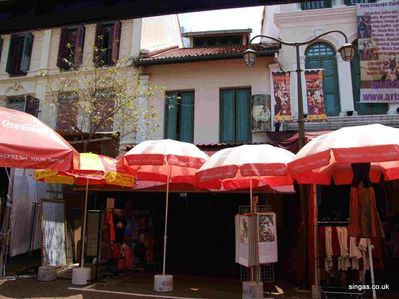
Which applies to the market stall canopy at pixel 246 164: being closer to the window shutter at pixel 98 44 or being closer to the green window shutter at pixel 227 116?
the green window shutter at pixel 227 116

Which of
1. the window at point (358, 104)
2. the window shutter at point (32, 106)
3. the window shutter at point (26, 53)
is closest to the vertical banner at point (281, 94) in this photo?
the window at point (358, 104)

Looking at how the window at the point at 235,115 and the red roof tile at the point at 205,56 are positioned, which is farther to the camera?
the window at the point at 235,115

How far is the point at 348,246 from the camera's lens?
302 inches

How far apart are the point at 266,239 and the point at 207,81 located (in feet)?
25.4

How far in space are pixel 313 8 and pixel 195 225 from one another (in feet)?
27.9

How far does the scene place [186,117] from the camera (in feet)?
46.8

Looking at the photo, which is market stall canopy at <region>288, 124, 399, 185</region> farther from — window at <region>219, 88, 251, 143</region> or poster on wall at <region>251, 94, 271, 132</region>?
window at <region>219, 88, 251, 143</region>

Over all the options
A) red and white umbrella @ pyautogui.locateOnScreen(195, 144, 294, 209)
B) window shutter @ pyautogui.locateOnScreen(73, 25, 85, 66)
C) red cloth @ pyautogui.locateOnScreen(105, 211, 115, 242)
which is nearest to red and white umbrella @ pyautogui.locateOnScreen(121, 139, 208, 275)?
red and white umbrella @ pyautogui.locateOnScreen(195, 144, 294, 209)

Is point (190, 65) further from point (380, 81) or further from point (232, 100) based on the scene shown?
point (380, 81)

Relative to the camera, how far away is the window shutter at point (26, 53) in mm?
15977

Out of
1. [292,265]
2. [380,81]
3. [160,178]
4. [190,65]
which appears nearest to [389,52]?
[380,81]

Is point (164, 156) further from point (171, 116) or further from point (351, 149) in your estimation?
point (171, 116)

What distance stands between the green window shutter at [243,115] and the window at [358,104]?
3.49 metres

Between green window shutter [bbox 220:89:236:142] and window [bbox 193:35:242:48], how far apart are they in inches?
145
